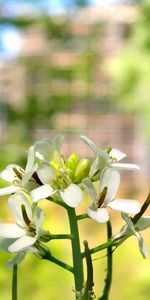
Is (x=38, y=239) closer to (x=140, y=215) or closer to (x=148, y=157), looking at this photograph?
(x=140, y=215)

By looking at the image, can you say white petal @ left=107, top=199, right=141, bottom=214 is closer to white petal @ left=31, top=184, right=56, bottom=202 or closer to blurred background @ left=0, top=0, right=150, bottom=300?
white petal @ left=31, top=184, right=56, bottom=202

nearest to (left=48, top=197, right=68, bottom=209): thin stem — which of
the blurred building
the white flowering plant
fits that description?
the white flowering plant

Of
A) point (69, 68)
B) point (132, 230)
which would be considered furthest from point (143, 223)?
point (69, 68)

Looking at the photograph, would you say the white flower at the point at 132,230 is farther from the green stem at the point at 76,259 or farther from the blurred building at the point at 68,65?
the blurred building at the point at 68,65

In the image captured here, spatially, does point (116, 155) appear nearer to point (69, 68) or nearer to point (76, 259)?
point (76, 259)

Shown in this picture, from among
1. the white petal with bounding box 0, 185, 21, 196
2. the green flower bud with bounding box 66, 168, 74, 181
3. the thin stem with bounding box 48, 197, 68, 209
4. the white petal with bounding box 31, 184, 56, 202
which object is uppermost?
the green flower bud with bounding box 66, 168, 74, 181

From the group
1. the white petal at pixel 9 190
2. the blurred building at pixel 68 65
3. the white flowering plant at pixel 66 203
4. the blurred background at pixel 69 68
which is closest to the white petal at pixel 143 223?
the white flowering plant at pixel 66 203

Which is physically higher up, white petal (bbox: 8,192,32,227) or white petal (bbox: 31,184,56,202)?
white petal (bbox: 31,184,56,202)

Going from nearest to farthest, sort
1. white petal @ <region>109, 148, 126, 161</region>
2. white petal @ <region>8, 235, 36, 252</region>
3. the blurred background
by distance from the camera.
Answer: white petal @ <region>8, 235, 36, 252</region>
white petal @ <region>109, 148, 126, 161</region>
the blurred background
